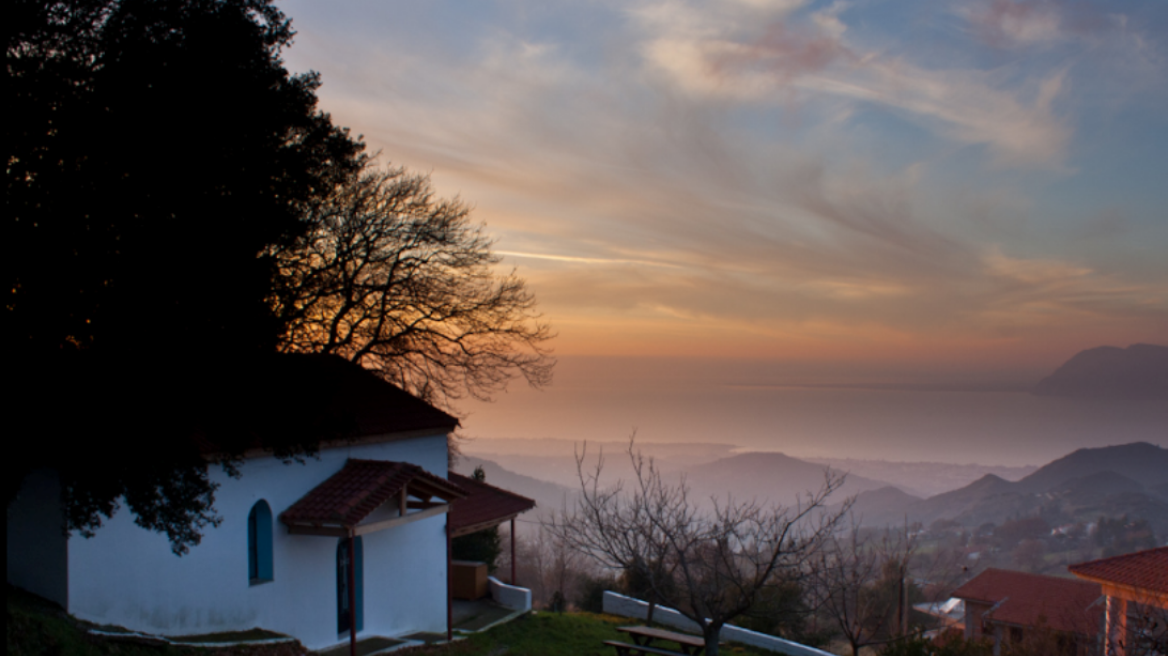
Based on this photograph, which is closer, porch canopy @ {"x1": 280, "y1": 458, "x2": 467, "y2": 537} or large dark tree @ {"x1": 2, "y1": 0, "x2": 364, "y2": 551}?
large dark tree @ {"x1": 2, "y1": 0, "x2": 364, "y2": 551}

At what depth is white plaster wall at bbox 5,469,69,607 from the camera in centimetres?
989

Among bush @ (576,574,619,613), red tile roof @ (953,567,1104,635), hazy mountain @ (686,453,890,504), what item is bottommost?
hazy mountain @ (686,453,890,504)

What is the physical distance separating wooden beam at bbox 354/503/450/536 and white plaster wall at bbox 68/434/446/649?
140 centimetres

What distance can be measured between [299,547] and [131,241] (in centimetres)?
764

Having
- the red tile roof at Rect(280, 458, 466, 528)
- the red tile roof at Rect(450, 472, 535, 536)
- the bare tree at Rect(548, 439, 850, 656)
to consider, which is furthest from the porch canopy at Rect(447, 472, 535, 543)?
the bare tree at Rect(548, 439, 850, 656)

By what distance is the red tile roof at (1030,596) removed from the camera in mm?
A: 31328

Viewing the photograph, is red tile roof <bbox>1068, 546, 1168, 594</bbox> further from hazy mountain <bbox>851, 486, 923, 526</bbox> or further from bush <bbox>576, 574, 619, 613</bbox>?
hazy mountain <bbox>851, 486, 923, 526</bbox>

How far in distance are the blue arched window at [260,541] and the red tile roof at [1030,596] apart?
1163 inches

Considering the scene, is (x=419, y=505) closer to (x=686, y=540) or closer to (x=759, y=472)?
(x=686, y=540)

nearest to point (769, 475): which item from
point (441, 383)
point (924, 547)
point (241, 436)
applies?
point (924, 547)

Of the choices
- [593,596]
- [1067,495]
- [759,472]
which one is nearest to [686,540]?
[593,596]

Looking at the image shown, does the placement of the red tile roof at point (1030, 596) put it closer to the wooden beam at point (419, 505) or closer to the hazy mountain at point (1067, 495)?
the wooden beam at point (419, 505)

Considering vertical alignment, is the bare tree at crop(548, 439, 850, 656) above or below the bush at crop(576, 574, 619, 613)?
above

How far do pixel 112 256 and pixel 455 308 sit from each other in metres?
14.6
